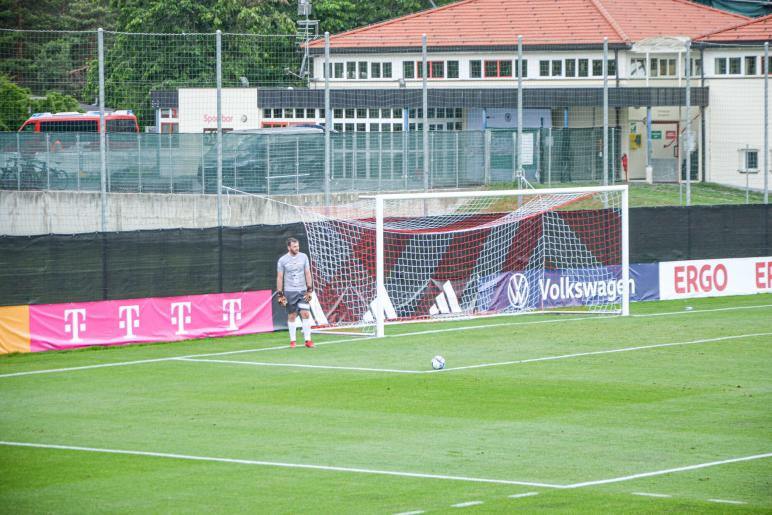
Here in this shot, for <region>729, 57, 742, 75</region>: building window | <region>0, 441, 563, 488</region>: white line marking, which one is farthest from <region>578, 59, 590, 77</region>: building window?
<region>0, 441, 563, 488</region>: white line marking

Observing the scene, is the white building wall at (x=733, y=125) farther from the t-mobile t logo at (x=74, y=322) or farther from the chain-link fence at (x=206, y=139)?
the t-mobile t logo at (x=74, y=322)

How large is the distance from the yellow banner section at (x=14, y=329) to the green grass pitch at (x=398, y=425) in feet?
1.35

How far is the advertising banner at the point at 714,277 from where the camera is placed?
30.5 metres

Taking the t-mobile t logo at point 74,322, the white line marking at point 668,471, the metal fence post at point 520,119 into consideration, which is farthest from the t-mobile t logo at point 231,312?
the white line marking at point 668,471

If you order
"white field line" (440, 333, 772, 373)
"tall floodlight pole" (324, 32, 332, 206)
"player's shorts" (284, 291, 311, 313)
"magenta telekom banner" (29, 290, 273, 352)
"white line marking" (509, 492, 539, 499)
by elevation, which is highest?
"tall floodlight pole" (324, 32, 332, 206)

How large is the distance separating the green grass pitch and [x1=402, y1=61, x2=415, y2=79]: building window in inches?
1221

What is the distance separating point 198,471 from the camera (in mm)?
12305

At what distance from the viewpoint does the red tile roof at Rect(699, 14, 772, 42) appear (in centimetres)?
4959

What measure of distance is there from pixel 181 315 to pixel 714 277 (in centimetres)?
1437

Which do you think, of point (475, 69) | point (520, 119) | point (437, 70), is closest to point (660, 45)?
point (475, 69)

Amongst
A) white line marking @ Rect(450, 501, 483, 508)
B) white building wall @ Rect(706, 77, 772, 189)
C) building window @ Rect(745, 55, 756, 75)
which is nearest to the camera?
white line marking @ Rect(450, 501, 483, 508)

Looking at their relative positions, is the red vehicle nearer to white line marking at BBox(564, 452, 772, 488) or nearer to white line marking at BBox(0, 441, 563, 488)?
white line marking at BBox(0, 441, 563, 488)

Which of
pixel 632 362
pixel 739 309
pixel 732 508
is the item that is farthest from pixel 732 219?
pixel 732 508

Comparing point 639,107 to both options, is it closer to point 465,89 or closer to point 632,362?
point 465,89
